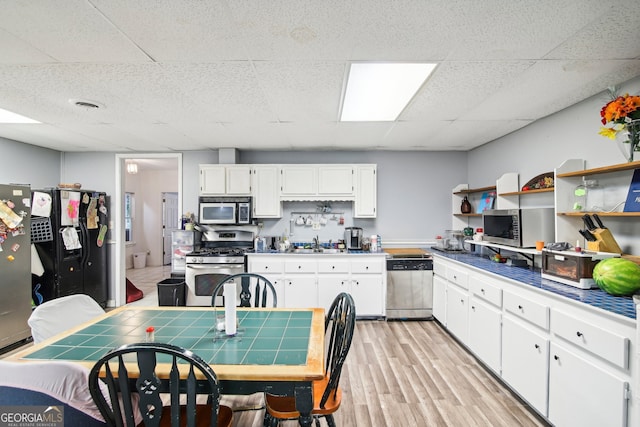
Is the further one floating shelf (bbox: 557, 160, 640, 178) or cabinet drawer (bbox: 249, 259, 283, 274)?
cabinet drawer (bbox: 249, 259, 283, 274)

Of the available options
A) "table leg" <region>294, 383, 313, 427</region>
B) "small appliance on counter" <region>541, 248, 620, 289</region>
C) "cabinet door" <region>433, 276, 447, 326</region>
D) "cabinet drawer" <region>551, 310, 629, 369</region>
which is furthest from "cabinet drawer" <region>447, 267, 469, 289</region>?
"table leg" <region>294, 383, 313, 427</region>

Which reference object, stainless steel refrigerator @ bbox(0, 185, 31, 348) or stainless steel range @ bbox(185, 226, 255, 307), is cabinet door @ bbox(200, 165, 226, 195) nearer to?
stainless steel range @ bbox(185, 226, 255, 307)

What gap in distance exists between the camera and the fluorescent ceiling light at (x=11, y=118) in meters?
2.87

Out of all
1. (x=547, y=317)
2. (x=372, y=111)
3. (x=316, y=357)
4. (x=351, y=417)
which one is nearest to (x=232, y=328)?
(x=316, y=357)

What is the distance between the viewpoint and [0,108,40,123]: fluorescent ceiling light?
2865mm

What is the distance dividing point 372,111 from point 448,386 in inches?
98.0

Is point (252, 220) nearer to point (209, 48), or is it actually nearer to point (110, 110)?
point (110, 110)

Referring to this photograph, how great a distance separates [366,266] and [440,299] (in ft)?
3.21

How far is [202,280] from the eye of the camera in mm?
4082

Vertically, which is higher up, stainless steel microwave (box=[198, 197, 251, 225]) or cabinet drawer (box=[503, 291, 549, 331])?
stainless steel microwave (box=[198, 197, 251, 225])

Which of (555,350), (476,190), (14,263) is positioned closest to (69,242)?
(14,263)

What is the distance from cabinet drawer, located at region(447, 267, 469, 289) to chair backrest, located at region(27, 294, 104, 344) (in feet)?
10.4

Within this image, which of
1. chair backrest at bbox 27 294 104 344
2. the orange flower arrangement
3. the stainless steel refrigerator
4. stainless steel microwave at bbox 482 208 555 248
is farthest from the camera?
the stainless steel refrigerator

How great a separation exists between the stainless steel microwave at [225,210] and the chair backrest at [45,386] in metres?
3.18
